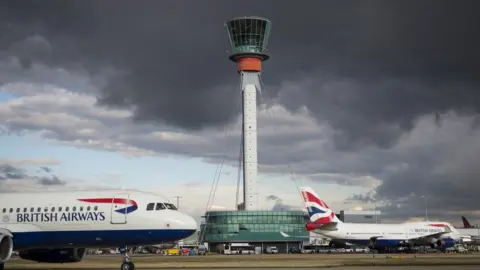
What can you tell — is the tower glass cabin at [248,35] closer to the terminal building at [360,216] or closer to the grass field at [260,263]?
the terminal building at [360,216]

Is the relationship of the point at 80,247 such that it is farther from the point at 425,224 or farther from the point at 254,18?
the point at 254,18

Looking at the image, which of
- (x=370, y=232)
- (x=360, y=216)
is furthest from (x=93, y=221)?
(x=360, y=216)

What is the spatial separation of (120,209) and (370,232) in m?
70.7

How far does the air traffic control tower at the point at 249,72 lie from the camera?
154500 mm

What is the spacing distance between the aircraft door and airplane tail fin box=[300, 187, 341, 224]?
2690 inches

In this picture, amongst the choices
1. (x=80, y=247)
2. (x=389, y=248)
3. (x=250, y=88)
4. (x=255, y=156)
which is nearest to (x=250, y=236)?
(x=255, y=156)

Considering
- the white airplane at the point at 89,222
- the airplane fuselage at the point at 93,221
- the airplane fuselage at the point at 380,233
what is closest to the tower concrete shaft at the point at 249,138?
the airplane fuselage at the point at 380,233

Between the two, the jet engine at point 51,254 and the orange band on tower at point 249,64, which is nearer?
the jet engine at point 51,254

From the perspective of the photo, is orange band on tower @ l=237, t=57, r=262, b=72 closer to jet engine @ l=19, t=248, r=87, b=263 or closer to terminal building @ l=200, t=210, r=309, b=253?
terminal building @ l=200, t=210, r=309, b=253

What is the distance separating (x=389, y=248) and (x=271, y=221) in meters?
53.5

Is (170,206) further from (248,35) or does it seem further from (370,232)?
(248,35)

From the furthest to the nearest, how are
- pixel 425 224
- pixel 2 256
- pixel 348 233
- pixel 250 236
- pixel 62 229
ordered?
pixel 250 236
pixel 425 224
pixel 348 233
pixel 62 229
pixel 2 256

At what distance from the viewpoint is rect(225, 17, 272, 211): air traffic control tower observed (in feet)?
507

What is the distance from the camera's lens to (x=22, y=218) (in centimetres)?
3691
